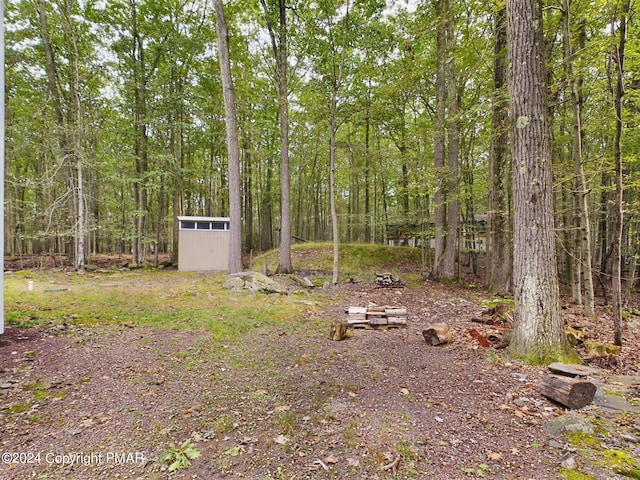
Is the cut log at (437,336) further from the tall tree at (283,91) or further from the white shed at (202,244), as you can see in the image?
the white shed at (202,244)

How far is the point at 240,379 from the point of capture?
3.52 meters

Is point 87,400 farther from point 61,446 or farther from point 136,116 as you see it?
point 136,116

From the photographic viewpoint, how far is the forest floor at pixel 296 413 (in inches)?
83.7

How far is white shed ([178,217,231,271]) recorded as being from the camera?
14.7 meters

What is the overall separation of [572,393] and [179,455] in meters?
3.42

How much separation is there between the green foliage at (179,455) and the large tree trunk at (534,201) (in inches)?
147

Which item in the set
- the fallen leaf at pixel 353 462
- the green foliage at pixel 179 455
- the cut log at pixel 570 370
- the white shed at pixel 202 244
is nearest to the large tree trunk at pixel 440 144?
the cut log at pixel 570 370

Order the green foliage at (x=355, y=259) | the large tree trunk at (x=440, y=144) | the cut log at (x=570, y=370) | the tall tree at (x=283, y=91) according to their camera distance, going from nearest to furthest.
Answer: the cut log at (x=570, y=370), the large tree trunk at (x=440, y=144), the tall tree at (x=283, y=91), the green foliage at (x=355, y=259)

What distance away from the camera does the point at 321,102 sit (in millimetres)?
10188

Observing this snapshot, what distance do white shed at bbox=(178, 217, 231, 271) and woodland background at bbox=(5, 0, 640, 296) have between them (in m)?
1.85

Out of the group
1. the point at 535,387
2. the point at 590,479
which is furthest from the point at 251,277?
the point at 590,479

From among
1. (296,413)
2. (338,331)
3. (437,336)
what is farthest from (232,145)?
(296,413)

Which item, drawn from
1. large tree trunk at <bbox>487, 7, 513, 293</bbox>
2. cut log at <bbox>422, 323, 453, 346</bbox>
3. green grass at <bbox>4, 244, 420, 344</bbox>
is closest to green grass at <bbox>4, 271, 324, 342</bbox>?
green grass at <bbox>4, 244, 420, 344</bbox>

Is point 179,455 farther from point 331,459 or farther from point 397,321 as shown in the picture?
point 397,321
